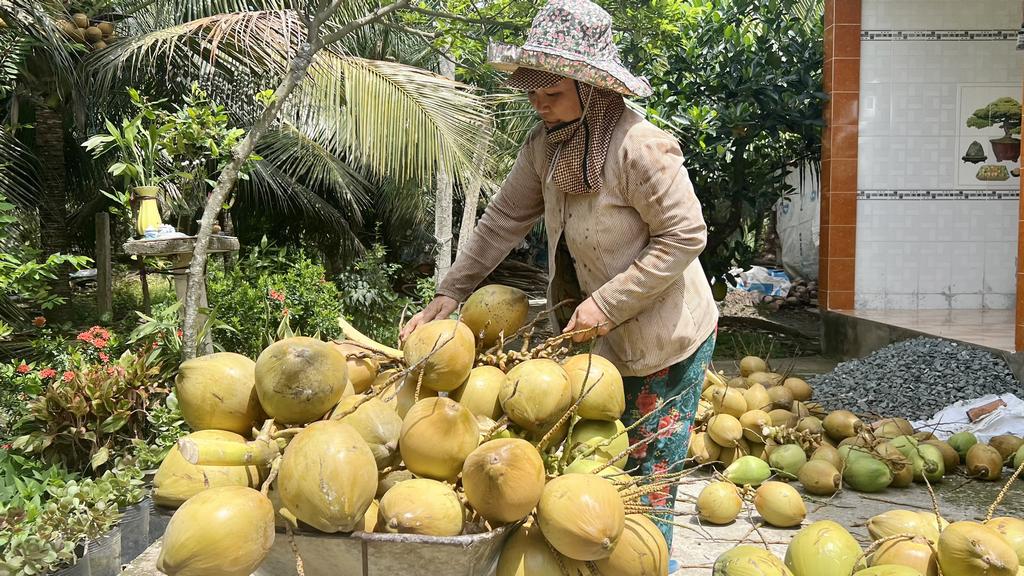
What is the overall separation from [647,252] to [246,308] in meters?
4.52

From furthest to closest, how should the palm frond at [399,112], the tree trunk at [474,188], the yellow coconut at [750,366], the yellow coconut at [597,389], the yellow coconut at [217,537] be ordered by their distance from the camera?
1. the tree trunk at [474,188]
2. the palm frond at [399,112]
3. the yellow coconut at [750,366]
4. the yellow coconut at [597,389]
5. the yellow coconut at [217,537]

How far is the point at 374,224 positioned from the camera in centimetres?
1077

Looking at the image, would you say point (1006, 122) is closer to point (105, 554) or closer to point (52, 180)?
point (105, 554)

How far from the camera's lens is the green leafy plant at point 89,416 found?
374 centimetres

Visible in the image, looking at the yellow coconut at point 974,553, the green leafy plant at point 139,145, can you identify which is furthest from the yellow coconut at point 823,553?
the green leafy plant at point 139,145

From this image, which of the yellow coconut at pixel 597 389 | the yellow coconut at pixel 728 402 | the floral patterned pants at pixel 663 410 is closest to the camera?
the yellow coconut at pixel 597 389

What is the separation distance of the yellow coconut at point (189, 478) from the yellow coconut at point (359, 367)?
412 millimetres

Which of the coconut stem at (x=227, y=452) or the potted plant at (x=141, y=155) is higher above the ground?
the potted plant at (x=141, y=155)

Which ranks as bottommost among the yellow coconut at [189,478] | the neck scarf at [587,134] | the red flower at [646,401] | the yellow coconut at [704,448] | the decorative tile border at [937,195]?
the yellow coconut at [704,448]

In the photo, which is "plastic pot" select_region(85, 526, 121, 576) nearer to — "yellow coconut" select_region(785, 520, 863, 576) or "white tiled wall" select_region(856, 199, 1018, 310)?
"yellow coconut" select_region(785, 520, 863, 576)

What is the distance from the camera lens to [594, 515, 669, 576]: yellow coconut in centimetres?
174

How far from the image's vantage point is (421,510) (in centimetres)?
158

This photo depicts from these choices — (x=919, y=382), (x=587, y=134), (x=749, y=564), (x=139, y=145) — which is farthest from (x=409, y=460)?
(x=919, y=382)

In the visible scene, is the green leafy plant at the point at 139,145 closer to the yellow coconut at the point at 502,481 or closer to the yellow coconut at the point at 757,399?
the yellow coconut at the point at 757,399
